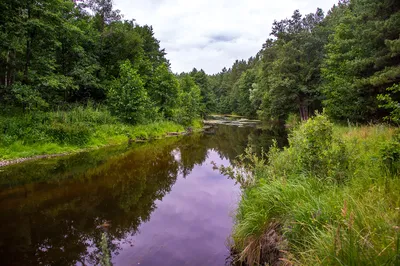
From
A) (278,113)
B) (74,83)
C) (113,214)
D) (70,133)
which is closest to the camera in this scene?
(113,214)

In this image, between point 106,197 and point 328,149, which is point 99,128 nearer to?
point 106,197

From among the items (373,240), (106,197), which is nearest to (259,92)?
(106,197)

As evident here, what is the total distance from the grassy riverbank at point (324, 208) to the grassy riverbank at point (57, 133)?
12.7 m

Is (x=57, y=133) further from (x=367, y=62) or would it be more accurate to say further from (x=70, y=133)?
(x=367, y=62)

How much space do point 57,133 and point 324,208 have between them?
16.1 m

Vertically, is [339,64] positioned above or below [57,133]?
above

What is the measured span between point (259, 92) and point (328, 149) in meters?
44.3

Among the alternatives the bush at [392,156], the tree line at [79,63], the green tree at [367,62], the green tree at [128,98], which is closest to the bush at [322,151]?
the bush at [392,156]

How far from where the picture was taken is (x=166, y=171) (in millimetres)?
12133

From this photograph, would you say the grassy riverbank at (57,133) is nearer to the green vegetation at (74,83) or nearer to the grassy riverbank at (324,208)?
the green vegetation at (74,83)

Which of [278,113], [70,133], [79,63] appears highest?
[79,63]

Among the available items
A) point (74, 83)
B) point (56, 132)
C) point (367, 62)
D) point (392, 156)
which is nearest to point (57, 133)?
point (56, 132)

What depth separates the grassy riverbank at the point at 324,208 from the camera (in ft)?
8.36

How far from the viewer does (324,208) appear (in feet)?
11.7
